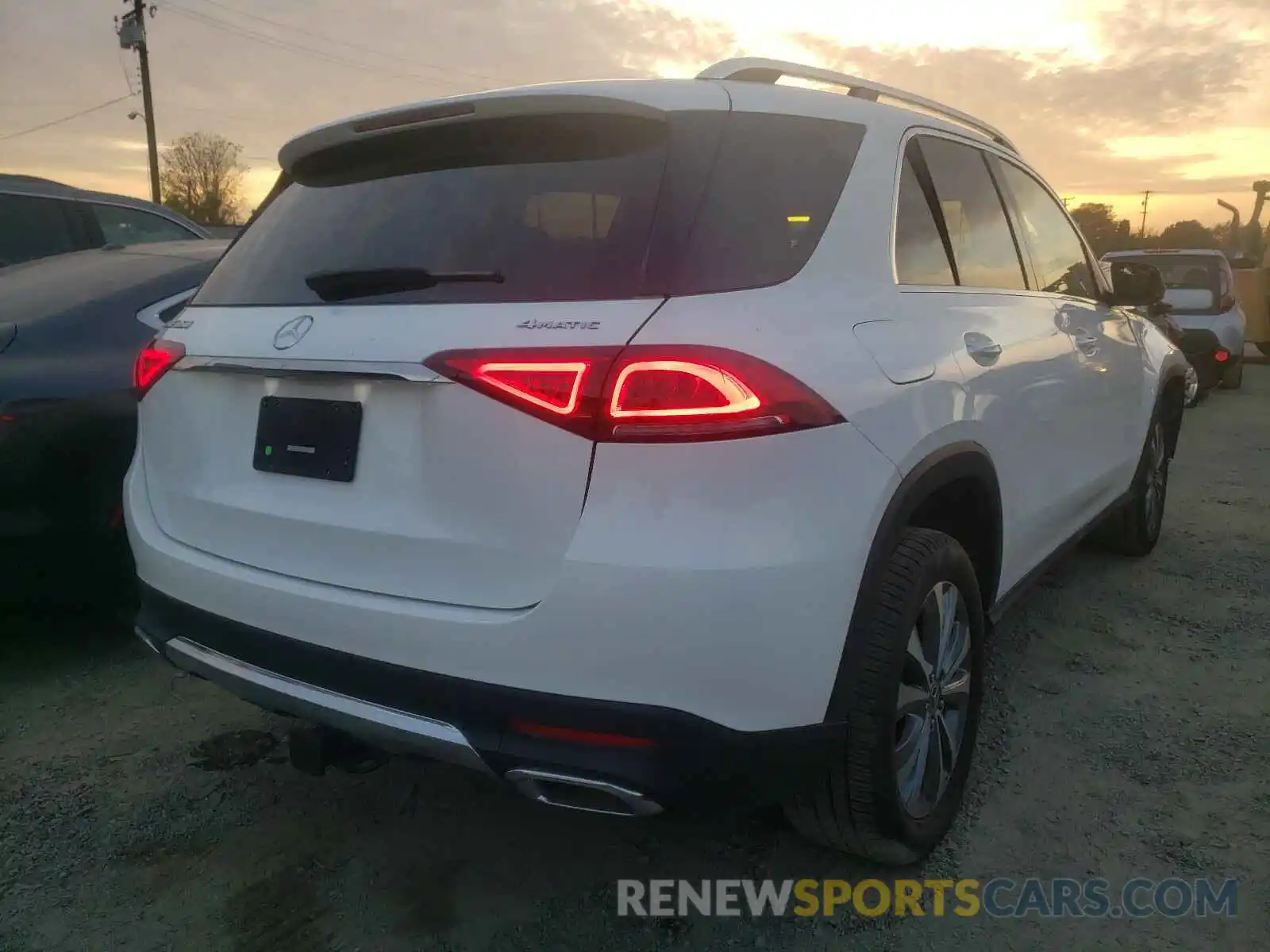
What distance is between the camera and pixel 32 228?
5.02 metres

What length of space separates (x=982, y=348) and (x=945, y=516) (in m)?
0.44

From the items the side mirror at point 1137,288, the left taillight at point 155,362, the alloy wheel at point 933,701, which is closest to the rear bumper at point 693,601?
the alloy wheel at point 933,701

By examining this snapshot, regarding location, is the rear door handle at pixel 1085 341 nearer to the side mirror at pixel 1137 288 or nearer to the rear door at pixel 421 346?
the side mirror at pixel 1137 288

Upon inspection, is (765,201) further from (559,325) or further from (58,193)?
(58,193)

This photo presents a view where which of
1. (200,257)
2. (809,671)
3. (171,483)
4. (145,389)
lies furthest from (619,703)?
(200,257)

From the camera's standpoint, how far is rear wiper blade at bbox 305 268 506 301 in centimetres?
198

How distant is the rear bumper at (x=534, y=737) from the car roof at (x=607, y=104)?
3.82 ft

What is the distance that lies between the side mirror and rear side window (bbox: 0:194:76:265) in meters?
4.93

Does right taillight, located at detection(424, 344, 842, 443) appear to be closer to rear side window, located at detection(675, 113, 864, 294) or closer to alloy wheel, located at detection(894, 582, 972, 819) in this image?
rear side window, located at detection(675, 113, 864, 294)

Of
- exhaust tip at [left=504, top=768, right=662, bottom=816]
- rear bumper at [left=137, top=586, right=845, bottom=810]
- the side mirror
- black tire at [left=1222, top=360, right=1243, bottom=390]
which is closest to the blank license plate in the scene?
rear bumper at [left=137, top=586, right=845, bottom=810]

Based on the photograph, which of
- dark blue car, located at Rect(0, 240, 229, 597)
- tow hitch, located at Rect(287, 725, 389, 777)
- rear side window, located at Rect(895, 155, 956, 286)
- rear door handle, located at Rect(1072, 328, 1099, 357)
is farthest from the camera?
rear door handle, located at Rect(1072, 328, 1099, 357)

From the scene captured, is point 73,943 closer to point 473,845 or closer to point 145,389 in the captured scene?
point 473,845

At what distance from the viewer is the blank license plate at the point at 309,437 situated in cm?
197

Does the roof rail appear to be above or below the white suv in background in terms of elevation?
above
